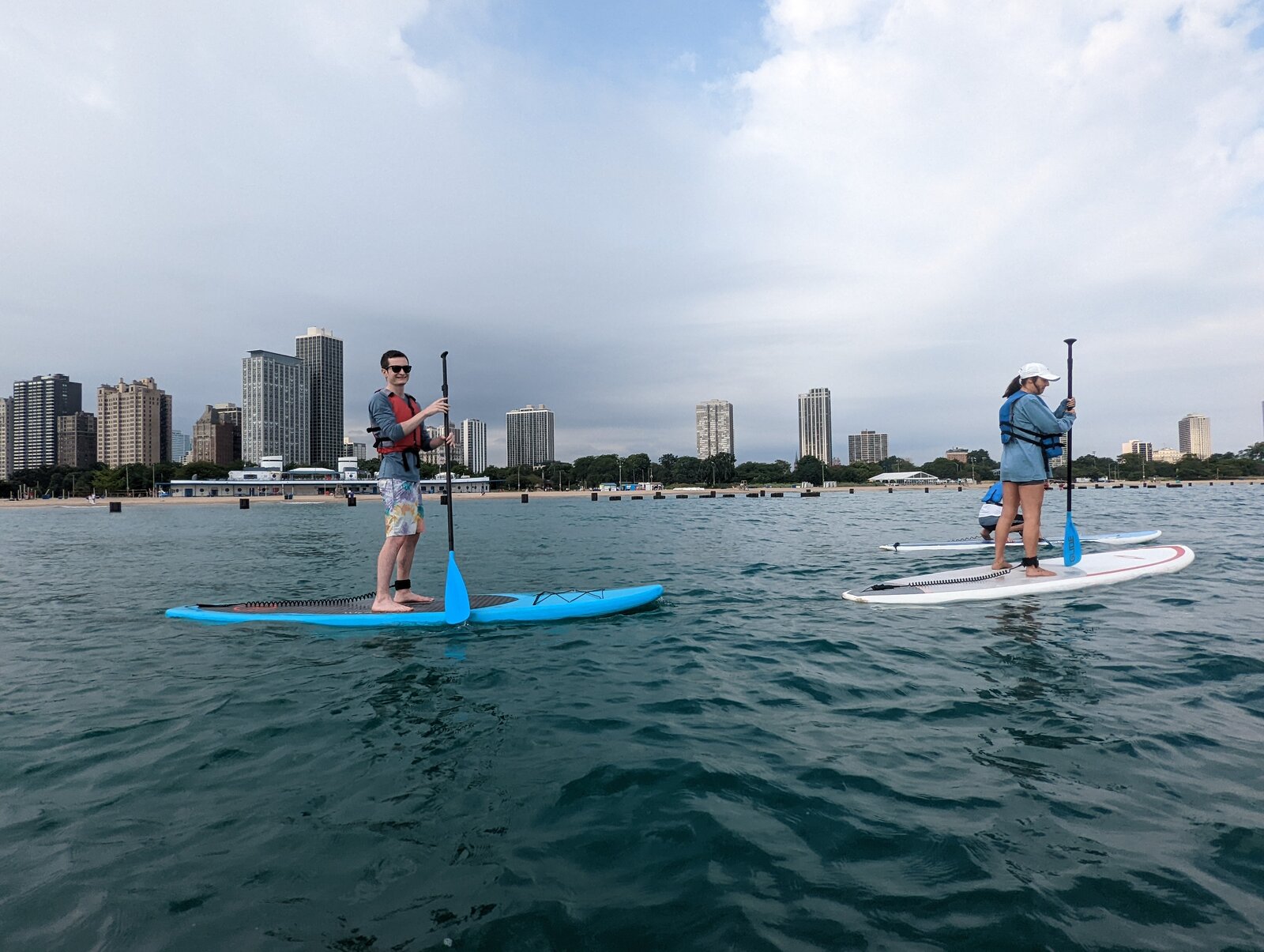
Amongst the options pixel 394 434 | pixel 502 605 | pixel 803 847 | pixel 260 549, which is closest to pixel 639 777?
Result: pixel 803 847

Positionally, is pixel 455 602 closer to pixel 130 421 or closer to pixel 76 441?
pixel 130 421

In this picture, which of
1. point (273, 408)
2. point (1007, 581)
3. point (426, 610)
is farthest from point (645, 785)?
point (273, 408)

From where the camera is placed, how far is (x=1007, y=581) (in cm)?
862

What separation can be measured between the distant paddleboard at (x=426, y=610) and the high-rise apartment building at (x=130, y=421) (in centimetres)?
20672

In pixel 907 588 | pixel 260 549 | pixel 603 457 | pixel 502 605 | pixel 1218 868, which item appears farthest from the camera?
pixel 603 457

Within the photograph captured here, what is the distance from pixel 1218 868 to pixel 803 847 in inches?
64.7

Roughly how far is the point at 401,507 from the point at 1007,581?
844 centimetres

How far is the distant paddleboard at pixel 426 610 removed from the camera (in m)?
7.53

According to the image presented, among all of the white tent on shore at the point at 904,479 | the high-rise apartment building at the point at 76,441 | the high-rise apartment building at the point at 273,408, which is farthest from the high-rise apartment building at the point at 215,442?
the white tent on shore at the point at 904,479

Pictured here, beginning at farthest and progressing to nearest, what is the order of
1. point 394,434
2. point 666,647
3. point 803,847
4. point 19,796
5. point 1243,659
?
point 394,434 → point 666,647 → point 1243,659 → point 19,796 → point 803,847

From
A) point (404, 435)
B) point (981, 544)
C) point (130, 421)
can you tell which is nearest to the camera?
point (404, 435)

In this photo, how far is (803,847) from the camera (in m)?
2.67

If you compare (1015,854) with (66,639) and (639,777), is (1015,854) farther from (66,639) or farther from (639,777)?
(66,639)

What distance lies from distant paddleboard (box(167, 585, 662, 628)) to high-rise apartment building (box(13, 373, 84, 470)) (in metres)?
242
